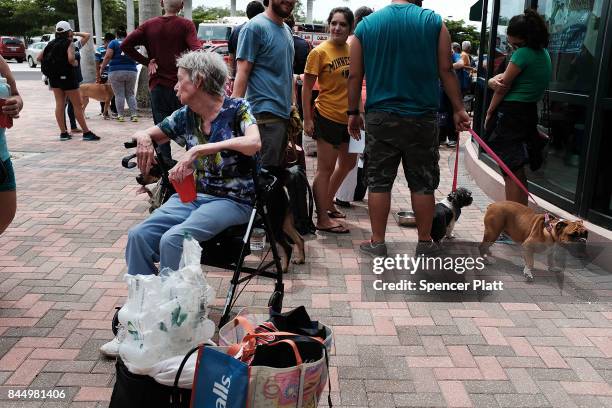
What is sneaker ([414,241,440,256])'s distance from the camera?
4363 millimetres

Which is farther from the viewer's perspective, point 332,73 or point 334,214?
point 334,214

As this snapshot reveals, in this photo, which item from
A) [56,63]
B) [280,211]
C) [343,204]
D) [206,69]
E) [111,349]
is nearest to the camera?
[111,349]

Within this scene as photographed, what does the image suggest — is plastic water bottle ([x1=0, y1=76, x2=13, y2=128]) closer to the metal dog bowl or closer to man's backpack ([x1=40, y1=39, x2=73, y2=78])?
the metal dog bowl

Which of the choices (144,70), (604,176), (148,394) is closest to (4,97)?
(148,394)

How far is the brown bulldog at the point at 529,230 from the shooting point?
3875mm

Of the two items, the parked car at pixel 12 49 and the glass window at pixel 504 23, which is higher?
the glass window at pixel 504 23

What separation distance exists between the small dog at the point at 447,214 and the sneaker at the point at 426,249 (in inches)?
5.3

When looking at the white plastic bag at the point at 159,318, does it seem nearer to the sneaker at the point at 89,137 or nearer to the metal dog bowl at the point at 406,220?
the metal dog bowl at the point at 406,220

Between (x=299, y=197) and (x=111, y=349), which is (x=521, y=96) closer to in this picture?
(x=299, y=197)

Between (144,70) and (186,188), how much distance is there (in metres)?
10.3

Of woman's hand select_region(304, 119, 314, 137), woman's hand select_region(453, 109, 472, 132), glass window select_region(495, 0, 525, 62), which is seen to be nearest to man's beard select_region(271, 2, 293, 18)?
woman's hand select_region(304, 119, 314, 137)

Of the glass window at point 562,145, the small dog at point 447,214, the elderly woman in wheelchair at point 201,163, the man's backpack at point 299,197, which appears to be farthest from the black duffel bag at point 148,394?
the glass window at point 562,145

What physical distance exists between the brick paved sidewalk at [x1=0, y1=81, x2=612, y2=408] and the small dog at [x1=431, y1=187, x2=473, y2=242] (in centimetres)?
37

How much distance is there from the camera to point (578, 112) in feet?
16.2
